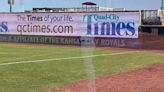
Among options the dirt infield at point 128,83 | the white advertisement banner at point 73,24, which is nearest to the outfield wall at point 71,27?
the white advertisement banner at point 73,24

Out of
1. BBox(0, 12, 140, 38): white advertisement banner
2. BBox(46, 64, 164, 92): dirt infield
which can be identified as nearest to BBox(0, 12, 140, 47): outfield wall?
BBox(0, 12, 140, 38): white advertisement banner

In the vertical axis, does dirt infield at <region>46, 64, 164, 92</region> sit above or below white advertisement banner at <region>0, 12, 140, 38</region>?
below

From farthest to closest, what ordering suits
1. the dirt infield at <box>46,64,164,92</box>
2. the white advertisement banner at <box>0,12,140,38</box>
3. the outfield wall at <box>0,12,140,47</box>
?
the outfield wall at <box>0,12,140,47</box>, the white advertisement banner at <box>0,12,140,38</box>, the dirt infield at <box>46,64,164,92</box>

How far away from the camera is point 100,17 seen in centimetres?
3225

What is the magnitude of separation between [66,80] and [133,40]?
19415mm

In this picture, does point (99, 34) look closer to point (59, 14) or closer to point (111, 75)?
point (59, 14)

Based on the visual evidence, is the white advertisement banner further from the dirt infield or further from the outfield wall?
the dirt infield

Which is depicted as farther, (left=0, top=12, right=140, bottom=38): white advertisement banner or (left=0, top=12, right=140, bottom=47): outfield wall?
(left=0, top=12, right=140, bottom=47): outfield wall

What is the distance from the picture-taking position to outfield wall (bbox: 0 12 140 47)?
31.2 m

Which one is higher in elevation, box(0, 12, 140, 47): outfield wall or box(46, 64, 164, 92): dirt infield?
box(0, 12, 140, 47): outfield wall

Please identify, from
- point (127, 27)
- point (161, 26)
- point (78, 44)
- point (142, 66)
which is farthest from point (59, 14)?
point (142, 66)

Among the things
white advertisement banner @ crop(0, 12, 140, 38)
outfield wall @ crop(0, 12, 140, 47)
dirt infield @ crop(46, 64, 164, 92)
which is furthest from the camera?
outfield wall @ crop(0, 12, 140, 47)

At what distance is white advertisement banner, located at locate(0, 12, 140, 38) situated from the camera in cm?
3108

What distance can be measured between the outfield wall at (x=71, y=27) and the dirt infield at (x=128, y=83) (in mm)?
14561
